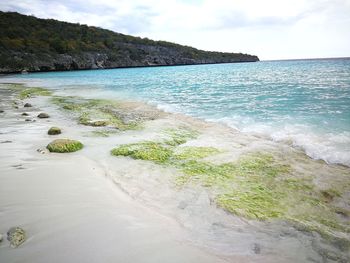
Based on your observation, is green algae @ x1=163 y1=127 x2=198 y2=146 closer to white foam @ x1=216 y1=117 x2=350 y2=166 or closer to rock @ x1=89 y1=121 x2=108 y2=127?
white foam @ x1=216 y1=117 x2=350 y2=166

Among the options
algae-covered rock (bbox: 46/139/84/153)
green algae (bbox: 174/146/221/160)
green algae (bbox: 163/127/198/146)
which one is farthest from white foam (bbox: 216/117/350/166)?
algae-covered rock (bbox: 46/139/84/153)

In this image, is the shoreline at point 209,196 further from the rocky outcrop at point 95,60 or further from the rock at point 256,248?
the rocky outcrop at point 95,60

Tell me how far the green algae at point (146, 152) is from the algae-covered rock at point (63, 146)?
1.15 meters

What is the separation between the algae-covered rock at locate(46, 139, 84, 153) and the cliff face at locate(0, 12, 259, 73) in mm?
76675

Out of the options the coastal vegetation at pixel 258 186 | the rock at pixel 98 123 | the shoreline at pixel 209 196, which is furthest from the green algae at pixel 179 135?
the rock at pixel 98 123

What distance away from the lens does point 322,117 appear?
1320cm

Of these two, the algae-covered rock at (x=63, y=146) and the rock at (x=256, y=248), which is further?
Result: the algae-covered rock at (x=63, y=146)

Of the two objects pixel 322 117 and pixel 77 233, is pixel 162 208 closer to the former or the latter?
pixel 77 233

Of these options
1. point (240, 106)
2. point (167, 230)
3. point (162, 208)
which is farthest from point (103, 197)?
point (240, 106)

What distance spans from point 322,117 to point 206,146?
7772 mm

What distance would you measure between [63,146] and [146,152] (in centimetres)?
239

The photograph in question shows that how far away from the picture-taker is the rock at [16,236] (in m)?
3.53

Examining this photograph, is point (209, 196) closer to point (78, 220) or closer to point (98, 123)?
point (78, 220)

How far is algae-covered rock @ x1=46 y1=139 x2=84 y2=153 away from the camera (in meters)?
7.62
